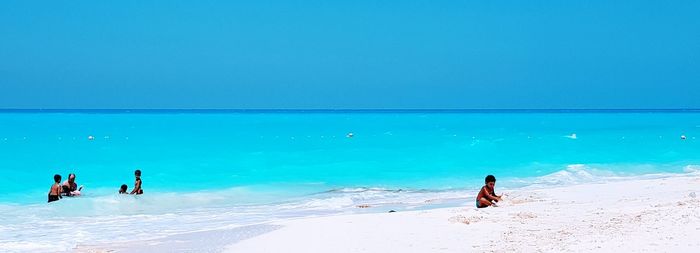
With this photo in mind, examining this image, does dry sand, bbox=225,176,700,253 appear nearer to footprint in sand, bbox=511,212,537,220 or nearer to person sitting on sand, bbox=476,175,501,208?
footprint in sand, bbox=511,212,537,220

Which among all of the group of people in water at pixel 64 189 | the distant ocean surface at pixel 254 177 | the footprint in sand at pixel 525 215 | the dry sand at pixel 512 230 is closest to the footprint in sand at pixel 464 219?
the dry sand at pixel 512 230

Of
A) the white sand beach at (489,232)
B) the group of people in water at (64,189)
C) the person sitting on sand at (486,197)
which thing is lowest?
the white sand beach at (489,232)

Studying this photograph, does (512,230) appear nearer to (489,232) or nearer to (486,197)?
(489,232)

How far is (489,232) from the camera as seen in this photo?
1030cm

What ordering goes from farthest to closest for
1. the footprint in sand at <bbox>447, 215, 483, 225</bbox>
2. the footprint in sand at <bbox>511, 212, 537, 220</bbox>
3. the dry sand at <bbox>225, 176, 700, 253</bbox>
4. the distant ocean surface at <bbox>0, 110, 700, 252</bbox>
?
the distant ocean surface at <bbox>0, 110, 700, 252</bbox>, the footprint in sand at <bbox>511, 212, 537, 220</bbox>, the footprint in sand at <bbox>447, 215, 483, 225</bbox>, the dry sand at <bbox>225, 176, 700, 253</bbox>

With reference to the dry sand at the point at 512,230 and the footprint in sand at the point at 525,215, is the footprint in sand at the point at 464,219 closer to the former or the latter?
the dry sand at the point at 512,230

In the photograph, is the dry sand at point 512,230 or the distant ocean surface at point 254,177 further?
the distant ocean surface at point 254,177

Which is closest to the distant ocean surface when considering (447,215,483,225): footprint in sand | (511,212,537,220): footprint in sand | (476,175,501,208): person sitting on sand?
(476,175,501,208): person sitting on sand

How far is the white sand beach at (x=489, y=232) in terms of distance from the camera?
29.5ft

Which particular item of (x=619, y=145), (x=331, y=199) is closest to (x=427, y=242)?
(x=331, y=199)

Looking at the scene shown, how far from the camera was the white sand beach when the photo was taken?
9.00 metres

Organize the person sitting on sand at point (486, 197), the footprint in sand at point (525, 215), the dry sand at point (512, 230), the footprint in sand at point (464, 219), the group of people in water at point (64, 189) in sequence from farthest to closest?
the group of people in water at point (64, 189) < the person sitting on sand at point (486, 197) < the footprint in sand at point (525, 215) < the footprint in sand at point (464, 219) < the dry sand at point (512, 230)

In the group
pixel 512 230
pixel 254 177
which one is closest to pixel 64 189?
pixel 254 177

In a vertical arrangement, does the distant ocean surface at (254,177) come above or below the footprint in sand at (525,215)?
above
